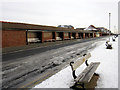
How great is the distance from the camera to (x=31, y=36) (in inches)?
816

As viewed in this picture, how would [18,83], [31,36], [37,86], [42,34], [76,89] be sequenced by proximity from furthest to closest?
[42,34], [31,36], [18,83], [37,86], [76,89]

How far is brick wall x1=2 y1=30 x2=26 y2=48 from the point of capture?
14172 millimetres

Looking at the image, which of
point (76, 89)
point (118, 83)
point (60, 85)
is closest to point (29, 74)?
point (60, 85)

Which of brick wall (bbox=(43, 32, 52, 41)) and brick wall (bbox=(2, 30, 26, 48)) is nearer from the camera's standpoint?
brick wall (bbox=(2, 30, 26, 48))

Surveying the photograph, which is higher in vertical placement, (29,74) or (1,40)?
(1,40)

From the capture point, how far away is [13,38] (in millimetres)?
15562

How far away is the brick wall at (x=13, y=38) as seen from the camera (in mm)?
14172

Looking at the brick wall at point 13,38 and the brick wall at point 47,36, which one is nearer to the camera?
the brick wall at point 13,38

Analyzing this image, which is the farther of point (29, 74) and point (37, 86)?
point (29, 74)

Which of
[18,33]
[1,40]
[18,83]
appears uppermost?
[18,33]

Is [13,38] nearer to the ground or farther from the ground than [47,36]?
nearer to the ground

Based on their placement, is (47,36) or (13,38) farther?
(47,36)

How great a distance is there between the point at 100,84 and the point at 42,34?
63.3 feet

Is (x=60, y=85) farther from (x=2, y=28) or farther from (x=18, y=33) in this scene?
(x=18, y=33)
